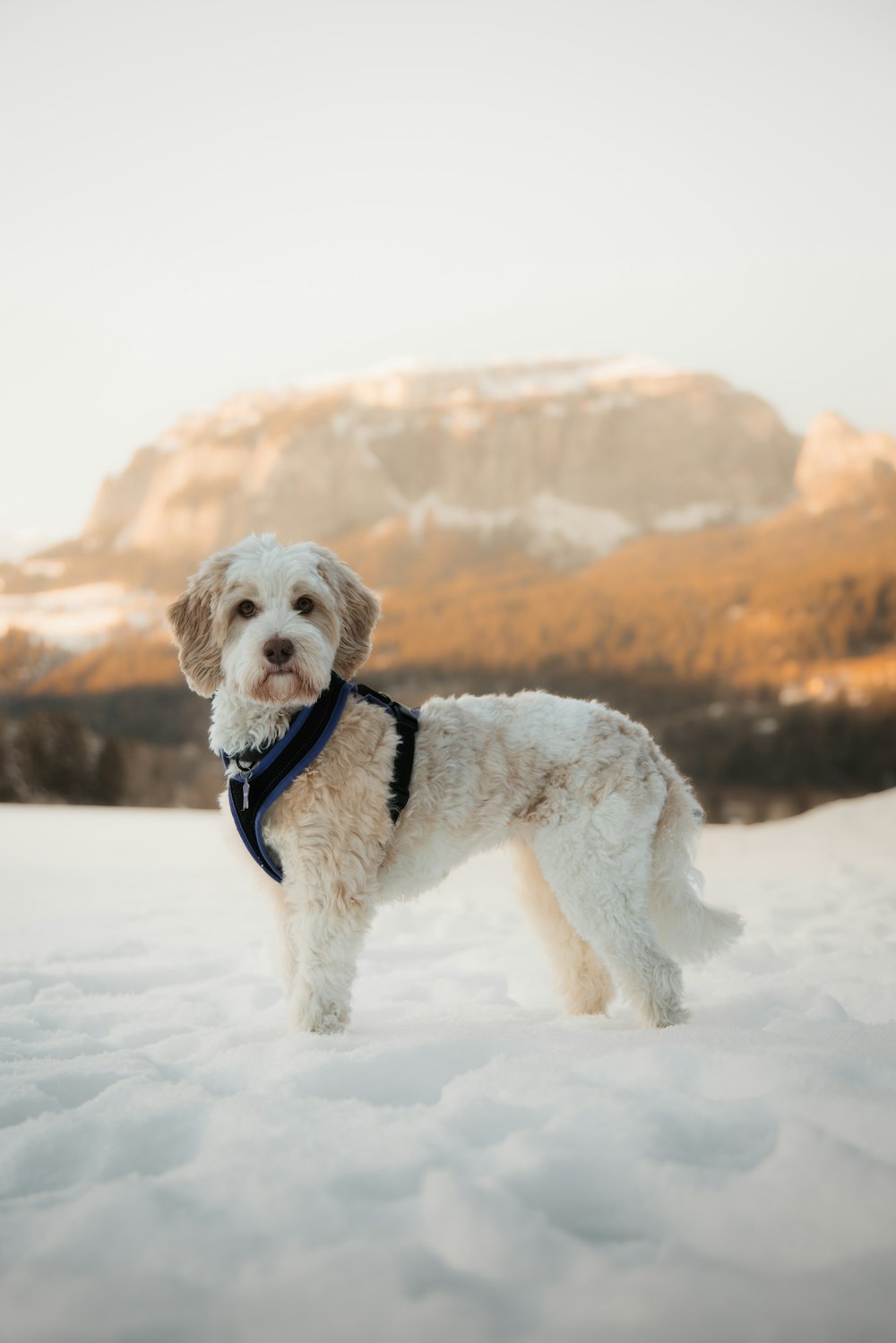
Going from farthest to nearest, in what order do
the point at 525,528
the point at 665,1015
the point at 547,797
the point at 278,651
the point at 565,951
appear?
the point at 525,528 → the point at 565,951 → the point at 547,797 → the point at 665,1015 → the point at 278,651

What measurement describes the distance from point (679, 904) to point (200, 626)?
2067 mm

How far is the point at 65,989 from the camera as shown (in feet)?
12.5

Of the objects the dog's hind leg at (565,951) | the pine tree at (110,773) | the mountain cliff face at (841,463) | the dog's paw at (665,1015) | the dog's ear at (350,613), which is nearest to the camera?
the dog's paw at (665,1015)

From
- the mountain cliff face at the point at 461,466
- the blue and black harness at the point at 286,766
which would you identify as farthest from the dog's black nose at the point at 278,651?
the mountain cliff face at the point at 461,466

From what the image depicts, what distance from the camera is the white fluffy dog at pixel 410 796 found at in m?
2.89

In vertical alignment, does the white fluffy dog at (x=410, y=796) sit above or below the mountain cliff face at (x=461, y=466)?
above

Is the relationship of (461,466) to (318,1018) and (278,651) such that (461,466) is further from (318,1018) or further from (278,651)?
(318,1018)

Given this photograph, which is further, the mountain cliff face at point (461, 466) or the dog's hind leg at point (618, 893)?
the mountain cliff face at point (461, 466)

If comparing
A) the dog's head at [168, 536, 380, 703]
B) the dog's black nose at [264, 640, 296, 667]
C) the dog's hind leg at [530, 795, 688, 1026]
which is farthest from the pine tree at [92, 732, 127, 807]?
the dog's hind leg at [530, 795, 688, 1026]

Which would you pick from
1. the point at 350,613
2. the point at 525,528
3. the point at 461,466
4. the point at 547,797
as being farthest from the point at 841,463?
the point at 350,613

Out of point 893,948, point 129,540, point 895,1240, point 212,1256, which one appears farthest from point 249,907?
point 129,540

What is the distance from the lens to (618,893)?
3.09m

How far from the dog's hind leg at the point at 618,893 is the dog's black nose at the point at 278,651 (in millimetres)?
1141

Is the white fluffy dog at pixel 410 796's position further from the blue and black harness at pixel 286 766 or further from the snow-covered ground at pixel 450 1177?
the snow-covered ground at pixel 450 1177
